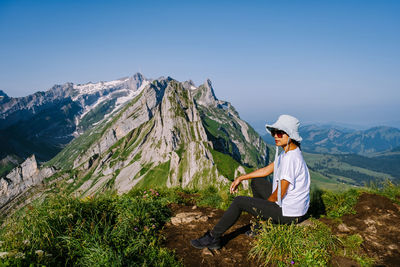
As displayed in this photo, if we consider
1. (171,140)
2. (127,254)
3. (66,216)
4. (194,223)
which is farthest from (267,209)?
(171,140)

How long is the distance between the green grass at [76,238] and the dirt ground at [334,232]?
2.13ft

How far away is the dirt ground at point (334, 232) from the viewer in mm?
5359

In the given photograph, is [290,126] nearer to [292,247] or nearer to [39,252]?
[292,247]

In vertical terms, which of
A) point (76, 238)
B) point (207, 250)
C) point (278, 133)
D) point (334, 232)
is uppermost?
point (278, 133)

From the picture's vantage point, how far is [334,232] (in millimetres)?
6695

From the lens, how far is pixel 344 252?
17.7ft

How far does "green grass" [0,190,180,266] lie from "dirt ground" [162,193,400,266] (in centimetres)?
65

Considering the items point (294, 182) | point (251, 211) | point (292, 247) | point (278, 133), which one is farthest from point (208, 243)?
point (278, 133)

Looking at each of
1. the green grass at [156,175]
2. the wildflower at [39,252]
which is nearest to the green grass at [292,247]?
the wildflower at [39,252]

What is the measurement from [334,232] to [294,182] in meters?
3.03

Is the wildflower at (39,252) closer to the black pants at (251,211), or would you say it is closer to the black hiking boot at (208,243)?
the black hiking boot at (208,243)

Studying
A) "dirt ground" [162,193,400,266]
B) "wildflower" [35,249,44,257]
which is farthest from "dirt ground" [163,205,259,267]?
"wildflower" [35,249,44,257]

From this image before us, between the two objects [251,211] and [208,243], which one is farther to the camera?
[251,211]

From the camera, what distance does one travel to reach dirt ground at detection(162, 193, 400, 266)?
211 inches
